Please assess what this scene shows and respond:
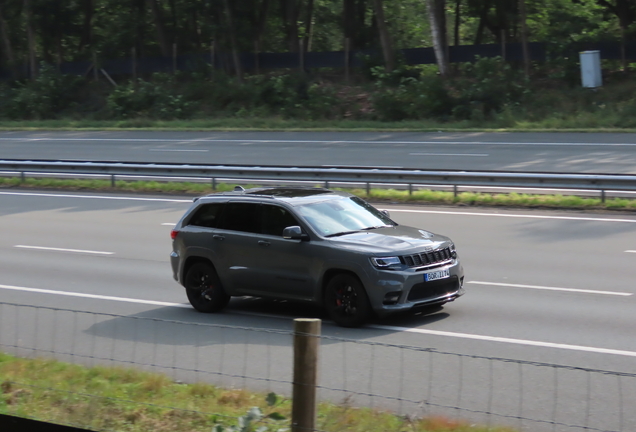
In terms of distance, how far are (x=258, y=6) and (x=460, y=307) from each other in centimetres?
4529

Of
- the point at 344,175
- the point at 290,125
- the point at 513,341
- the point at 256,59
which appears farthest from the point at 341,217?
the point at 256,59

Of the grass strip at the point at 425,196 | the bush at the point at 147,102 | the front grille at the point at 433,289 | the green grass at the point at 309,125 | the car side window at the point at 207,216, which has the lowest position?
the front grille at the point at 433,289

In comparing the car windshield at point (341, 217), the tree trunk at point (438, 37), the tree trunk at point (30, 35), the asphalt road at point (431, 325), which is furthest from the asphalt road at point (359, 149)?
the tree trunk at point (30, 35)

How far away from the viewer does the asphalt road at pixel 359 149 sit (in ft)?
80.1

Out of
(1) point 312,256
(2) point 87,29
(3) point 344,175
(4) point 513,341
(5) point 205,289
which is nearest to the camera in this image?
(4) point 513,341

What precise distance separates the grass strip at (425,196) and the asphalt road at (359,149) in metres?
3.49

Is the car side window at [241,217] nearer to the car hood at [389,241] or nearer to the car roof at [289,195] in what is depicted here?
the car roof at [289,195]

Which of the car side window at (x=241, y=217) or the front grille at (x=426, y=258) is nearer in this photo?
the front grille at (x=426, y=258)

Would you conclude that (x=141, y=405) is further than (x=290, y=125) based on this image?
No

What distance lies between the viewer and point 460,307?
10977 millimetres

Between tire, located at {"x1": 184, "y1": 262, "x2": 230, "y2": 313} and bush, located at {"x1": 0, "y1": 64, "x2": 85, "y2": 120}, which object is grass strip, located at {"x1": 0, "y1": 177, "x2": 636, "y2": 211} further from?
bush, located at {"x1": 0, "y1": 64, "x2": 85, "y2": 120}

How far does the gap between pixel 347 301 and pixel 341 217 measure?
1251mm

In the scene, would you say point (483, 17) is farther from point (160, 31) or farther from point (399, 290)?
point (399, 290)

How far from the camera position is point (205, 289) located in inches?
445
